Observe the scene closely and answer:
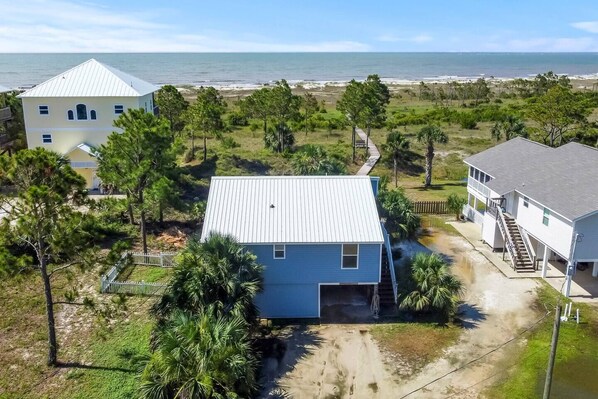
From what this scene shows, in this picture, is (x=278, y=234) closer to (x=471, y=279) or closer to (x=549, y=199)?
(x=471, y=279)

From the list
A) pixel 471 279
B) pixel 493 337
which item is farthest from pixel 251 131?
pixel 493 337

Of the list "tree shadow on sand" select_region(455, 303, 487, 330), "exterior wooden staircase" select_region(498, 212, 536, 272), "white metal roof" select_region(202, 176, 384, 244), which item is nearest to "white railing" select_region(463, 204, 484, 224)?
"exterior wooden staircase" select_region(498, 212, 536, 272)

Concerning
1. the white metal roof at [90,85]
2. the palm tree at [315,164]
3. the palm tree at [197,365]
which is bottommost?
the palm tree at [197,365]

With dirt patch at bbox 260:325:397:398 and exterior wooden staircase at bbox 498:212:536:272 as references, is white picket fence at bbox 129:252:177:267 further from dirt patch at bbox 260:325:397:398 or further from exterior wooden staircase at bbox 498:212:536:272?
exterior wooden staircase at bbox 498:212:536:272

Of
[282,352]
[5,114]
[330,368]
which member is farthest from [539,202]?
[5,114]

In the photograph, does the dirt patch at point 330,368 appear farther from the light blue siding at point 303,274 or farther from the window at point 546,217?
the window at point 546,217

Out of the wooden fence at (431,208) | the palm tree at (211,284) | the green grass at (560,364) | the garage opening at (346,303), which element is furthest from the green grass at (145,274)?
the wooden fence at (431,208)

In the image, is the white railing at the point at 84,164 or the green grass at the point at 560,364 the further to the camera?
the white railing at the point at 84,164
